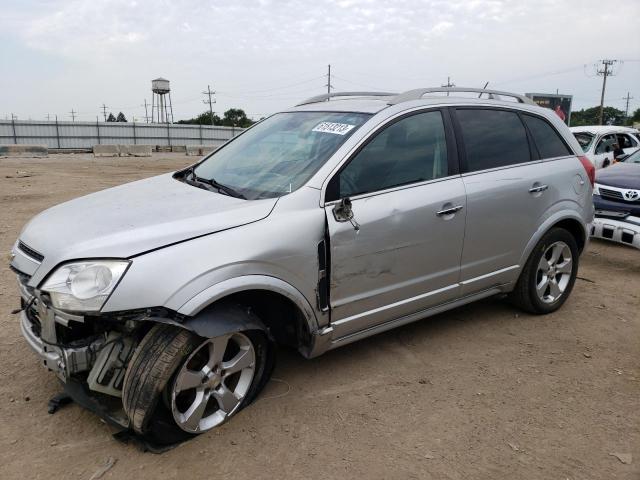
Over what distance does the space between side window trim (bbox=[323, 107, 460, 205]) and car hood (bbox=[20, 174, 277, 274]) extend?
365mm

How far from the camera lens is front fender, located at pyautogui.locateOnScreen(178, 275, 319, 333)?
98.7 inches

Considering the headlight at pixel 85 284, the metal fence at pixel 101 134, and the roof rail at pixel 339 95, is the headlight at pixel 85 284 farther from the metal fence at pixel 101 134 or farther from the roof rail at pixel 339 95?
the metal fence at pixel 101 134

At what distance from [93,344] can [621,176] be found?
6.82 metres

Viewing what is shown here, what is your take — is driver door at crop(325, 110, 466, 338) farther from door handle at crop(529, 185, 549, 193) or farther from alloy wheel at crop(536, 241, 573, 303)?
alloy wheel at crop(536, 241, 573, 303)

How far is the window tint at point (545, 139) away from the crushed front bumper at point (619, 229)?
5.97ft

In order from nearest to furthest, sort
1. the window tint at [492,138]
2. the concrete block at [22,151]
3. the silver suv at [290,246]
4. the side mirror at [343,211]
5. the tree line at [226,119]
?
the silver suv at [290,246] → the side mirror at [343,211] → the window tint at [492,138] → the concrete block at [22,151] → the tree line at [226,119]

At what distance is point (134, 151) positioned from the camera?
28.7 m

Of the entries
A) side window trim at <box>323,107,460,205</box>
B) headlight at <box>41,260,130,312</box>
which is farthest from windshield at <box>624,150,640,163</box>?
headlight at <box>41,260,130,312</box>

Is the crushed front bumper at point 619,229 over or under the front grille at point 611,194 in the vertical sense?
under

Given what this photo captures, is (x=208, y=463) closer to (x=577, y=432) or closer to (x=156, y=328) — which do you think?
(x=156, y=328)

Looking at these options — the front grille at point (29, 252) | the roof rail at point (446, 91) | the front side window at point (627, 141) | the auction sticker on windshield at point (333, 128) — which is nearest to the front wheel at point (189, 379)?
the front grille at point (29, 252)

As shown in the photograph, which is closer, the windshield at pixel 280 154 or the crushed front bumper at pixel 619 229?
the windshield at pixel 280 154

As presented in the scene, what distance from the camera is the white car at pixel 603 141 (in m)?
10.6

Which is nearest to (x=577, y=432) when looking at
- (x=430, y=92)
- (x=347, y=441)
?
(x=347, y=441)
